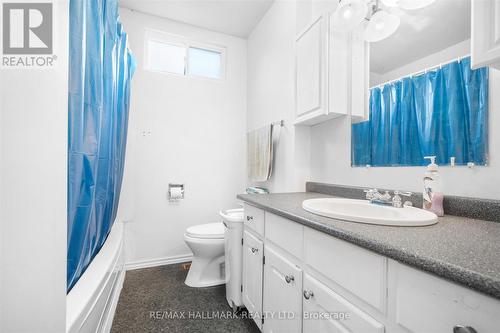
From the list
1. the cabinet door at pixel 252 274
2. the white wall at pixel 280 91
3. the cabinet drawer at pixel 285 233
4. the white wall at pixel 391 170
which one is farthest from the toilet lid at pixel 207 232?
the white wall at pixel 391 170

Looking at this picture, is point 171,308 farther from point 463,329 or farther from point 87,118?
point 463,329

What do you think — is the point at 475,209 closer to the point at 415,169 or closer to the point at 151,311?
the point at 415,169

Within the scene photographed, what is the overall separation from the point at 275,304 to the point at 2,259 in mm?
1026

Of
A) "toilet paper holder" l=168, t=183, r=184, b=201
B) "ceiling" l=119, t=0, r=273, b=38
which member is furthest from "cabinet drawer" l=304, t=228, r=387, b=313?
"ceiling" l=119, t=0, r=273, b=38

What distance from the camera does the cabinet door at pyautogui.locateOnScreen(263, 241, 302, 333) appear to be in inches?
36.3

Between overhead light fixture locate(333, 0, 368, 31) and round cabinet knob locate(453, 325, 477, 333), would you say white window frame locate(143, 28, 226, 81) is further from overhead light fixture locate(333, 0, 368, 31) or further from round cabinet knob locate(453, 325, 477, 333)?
round cabinet knob locate(453, 325, 477, 333)

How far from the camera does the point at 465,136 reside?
0.89 m

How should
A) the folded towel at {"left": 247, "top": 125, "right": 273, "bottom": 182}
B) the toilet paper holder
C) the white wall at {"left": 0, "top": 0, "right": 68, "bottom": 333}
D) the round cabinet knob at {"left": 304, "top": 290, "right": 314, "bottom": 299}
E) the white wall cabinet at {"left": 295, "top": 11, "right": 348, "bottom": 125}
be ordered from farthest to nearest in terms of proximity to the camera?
1. the toilet paper holder
2. the folded towel at {"left": 247, "top": 125, "right": 273, "bottom": 182}
3. the white wall cabinet at {"left": 295, "top": 11, "right": 348, "bottom": 125}
4. the round cabinet knob at {"left": 304, "top": 290, "right": 314, "bottom": 299}
5. the white wall at {"left": 0, "top": 0, "right": 68, "bottom": 333}

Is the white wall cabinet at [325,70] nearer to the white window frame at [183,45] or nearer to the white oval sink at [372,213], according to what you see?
the white oval sink at [372,213]

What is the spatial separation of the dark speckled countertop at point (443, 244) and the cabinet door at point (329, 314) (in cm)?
21

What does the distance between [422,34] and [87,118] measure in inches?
63.9

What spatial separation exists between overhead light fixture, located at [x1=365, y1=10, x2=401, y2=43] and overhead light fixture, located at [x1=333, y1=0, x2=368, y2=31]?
0.06 m

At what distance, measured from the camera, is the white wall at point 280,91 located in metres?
1.72

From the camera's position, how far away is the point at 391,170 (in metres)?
1.18
